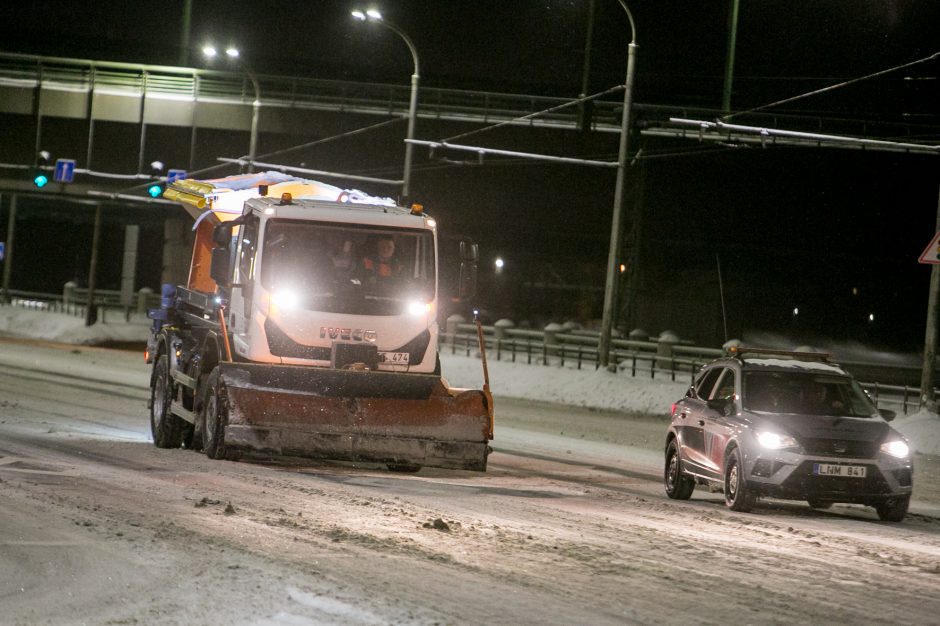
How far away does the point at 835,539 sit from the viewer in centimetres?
1137

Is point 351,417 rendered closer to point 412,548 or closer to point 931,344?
point 412,548

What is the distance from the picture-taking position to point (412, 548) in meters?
9.69

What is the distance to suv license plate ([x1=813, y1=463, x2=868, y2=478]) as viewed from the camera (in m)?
12.9

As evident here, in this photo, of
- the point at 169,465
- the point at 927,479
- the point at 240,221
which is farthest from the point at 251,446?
the point at 927,479

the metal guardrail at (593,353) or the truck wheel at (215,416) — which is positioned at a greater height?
the metal guardrail at (593,353)

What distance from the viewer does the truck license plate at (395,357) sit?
14875 millimetres

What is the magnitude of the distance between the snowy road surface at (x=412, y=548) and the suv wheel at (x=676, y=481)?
1.51 feet

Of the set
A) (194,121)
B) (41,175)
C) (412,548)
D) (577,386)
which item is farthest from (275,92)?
(412,548)

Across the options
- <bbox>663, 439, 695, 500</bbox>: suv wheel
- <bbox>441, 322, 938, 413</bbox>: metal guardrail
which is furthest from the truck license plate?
<bbox>441, 322, 938, 413</bbox>: metal guardrail

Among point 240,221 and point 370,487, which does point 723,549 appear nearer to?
point 370,487

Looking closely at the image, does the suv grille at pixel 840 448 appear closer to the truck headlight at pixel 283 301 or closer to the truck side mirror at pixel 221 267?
the truck headlight at pixel 283 301

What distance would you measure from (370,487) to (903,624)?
676cm

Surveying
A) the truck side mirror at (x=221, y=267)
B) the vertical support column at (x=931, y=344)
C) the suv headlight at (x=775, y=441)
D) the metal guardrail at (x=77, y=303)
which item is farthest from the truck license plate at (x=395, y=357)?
the metal guardrail at (x=77, y=303)

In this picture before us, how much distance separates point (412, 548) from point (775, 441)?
15.7ft
